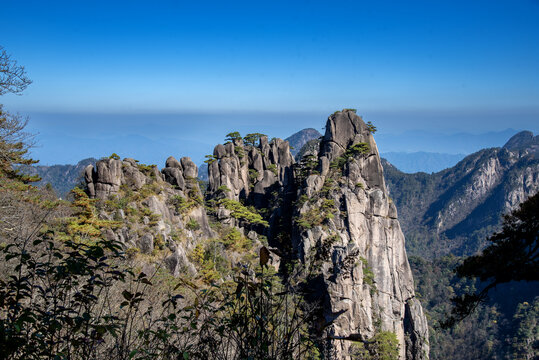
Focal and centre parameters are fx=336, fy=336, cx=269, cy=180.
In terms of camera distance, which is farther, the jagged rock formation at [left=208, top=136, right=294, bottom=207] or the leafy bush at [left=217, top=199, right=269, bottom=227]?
the jagged rock formation at [left=208, top=136, right=294, bottom=207]

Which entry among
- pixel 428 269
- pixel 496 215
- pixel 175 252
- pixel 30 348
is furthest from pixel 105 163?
pixel 496 215

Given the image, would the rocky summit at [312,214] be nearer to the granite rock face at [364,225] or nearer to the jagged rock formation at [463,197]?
the granite rock face at [364,225]

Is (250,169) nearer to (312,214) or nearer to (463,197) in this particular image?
(312,214)

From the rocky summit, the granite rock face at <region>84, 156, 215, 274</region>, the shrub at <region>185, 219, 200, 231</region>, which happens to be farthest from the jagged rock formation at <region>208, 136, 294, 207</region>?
the shrub at <region>185, 219, 200, 231</region>

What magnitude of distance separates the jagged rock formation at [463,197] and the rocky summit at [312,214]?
11168 centimetres

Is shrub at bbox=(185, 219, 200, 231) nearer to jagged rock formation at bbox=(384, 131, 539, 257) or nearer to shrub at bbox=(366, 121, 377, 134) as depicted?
shrub at bbox=(366, 121, 377, 134)

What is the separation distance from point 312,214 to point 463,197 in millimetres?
157738

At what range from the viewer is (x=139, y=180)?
858 inches

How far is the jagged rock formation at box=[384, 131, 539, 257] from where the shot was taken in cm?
13438

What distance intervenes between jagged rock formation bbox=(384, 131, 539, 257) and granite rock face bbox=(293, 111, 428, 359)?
4366 inches

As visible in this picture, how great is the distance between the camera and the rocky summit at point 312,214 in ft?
64.3

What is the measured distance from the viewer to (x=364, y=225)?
87.5 ft

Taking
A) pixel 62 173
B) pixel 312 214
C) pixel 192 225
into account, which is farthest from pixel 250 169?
pixel 62 173

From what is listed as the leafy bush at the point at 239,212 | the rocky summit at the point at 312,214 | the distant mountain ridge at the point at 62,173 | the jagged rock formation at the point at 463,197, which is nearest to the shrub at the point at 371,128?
the rocky summit at the point at 312,214
